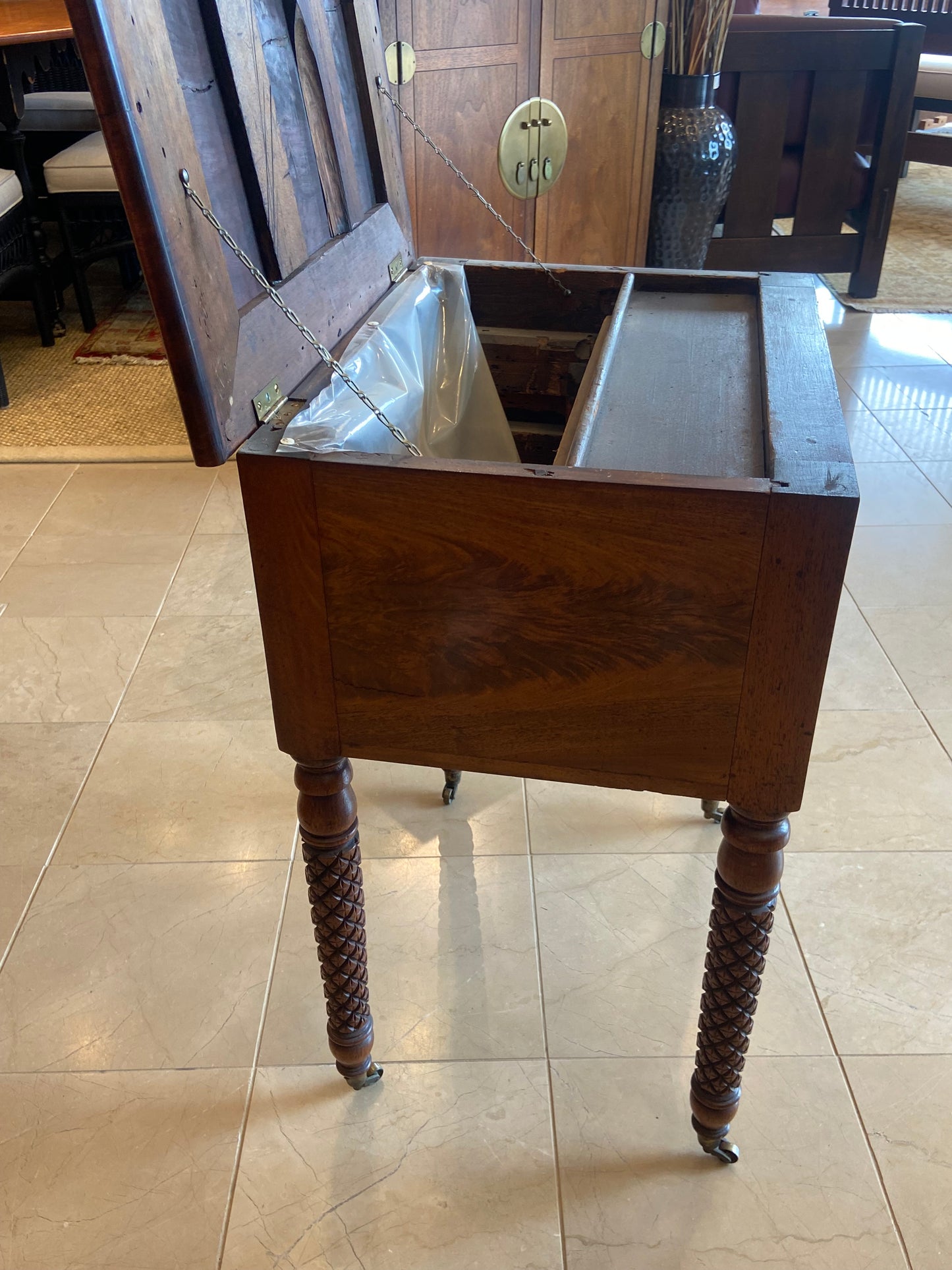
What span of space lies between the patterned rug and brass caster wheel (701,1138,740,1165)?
112 inches

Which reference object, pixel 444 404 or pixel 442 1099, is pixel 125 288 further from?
pixel 442 1099

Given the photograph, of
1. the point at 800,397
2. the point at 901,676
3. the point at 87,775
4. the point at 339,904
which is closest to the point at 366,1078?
the point at 339,904

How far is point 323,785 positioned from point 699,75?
2577 millimetres

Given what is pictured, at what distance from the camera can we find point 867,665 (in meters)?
1.93

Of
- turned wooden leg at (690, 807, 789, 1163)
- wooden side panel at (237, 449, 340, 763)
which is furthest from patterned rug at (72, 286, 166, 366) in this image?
turned wooden leg at (690, 807, 789, 1163)

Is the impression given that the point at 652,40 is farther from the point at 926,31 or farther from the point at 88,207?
the point at 926,31

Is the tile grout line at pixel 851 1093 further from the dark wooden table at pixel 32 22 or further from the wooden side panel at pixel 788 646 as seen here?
the dark wooden table at pixel 32 22

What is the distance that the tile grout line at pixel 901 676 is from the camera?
1.73 m

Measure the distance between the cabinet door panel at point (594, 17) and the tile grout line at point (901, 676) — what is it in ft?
5.17

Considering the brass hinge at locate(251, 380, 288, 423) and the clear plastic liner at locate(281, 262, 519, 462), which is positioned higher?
the brass hinge at locate(251, 380, 288, 423)

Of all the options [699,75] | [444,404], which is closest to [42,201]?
[699,75]

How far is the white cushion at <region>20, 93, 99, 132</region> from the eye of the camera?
141 inches

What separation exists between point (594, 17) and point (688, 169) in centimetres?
47

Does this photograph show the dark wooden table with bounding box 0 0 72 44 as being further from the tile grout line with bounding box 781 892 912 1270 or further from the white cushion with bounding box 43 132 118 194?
the tile grout line with bounding box 781 892 912 1270
